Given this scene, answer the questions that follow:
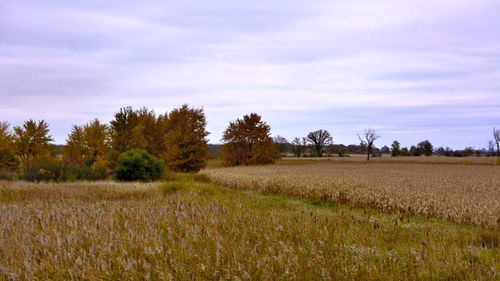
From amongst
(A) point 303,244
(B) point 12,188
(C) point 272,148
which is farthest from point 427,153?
(A) point 303,244

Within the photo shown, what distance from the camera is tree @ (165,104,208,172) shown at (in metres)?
41.9

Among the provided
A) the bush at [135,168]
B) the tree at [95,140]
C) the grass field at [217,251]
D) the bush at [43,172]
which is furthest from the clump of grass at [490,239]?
the tree at [95,140]

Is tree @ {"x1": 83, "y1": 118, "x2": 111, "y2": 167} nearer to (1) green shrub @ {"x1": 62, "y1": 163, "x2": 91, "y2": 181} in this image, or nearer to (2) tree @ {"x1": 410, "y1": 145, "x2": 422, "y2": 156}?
(1) green shrub @ {"x1": 62, "y1": 163, "x2": 91, "y2": 181}

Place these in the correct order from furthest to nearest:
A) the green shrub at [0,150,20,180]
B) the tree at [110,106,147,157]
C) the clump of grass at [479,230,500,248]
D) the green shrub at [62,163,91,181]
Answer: the green shrub at [0,150,20,180] < the tree at [110,106,147,157] < the green shrub at [62,163,91,181] < the clump of grass at [479,230,500,248]

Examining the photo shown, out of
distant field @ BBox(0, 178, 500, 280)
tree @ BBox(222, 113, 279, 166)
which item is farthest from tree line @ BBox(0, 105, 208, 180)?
distant field @ BBox(0, 178, 500, 280)

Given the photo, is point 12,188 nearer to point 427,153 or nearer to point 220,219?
point 220,219

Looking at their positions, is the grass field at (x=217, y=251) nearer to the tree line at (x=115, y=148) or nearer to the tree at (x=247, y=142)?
the tree line at (x=115, y=148)

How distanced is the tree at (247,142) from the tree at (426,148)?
6888cm

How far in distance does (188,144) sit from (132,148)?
5.63m

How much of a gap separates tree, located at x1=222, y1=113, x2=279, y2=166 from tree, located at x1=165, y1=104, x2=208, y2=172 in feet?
35.1

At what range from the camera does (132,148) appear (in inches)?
1657

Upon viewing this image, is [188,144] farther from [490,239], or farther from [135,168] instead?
[490,239]

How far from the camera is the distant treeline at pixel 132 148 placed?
3195cm

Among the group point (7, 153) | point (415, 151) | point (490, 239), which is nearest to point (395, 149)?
point (415, 151)
